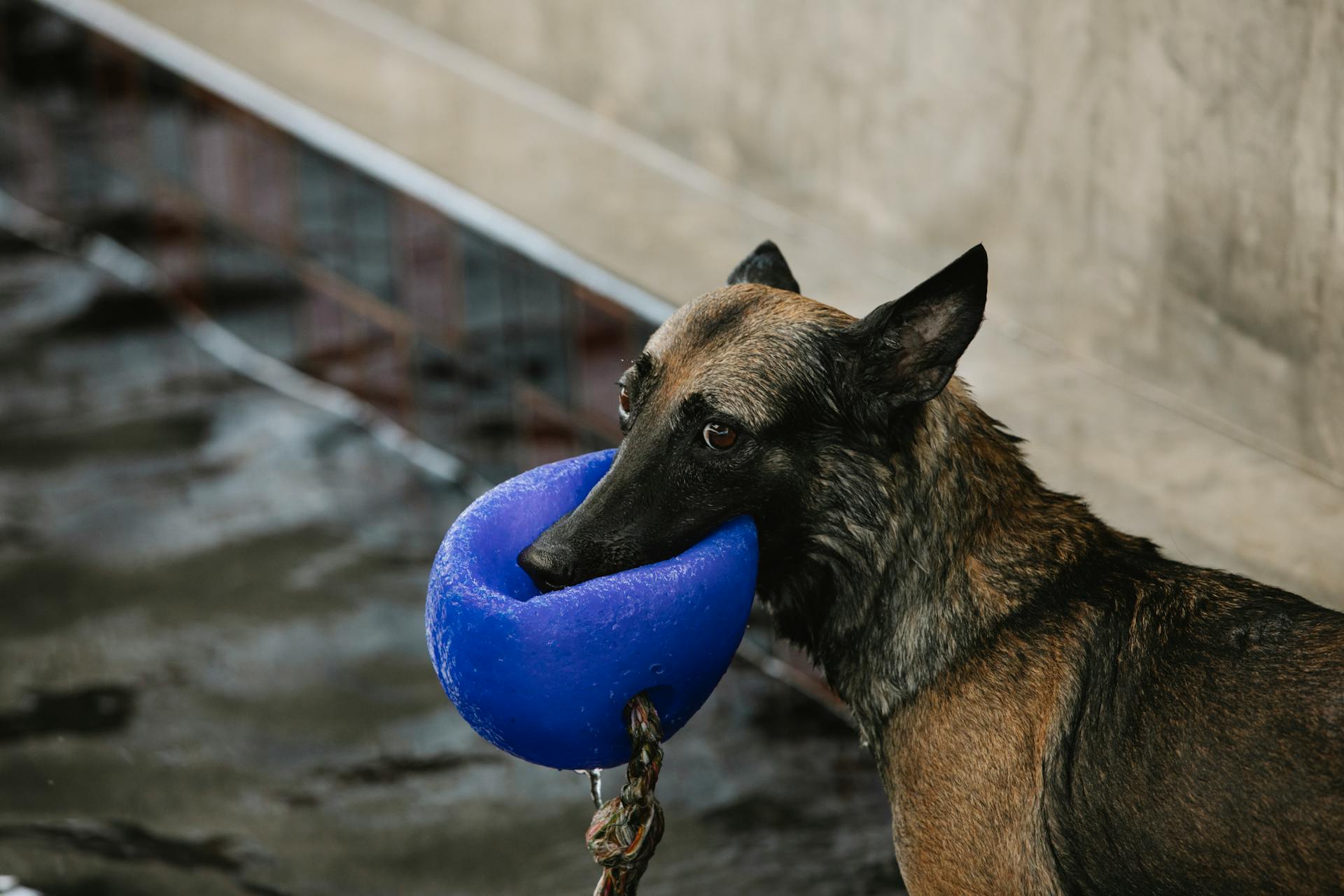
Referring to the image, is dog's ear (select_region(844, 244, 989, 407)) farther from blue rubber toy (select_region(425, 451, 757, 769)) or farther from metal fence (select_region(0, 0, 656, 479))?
metal fence (select_region(0, 0, 656, 479))

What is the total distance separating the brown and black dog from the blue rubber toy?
0.31ft

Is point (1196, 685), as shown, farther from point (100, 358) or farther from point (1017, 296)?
point (100, 358)

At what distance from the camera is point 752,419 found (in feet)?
9.75

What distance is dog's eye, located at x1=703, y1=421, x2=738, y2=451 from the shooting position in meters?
2.99

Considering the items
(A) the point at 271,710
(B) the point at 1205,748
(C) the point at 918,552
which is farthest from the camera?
(A) the point at 271,710

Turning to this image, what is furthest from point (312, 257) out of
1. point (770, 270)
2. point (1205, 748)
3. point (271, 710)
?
point (1205, 748)

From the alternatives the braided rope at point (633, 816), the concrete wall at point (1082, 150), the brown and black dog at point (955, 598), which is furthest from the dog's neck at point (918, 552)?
the concrete wall at point (1082, 150)

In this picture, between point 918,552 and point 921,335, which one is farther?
point 918,552

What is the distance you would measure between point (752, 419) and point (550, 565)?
48 cm

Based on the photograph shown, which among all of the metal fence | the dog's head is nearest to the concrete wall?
the metal fence

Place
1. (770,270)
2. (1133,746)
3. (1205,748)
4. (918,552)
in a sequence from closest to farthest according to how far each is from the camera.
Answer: (1205,748), (1133,746), (918,552), (770,270)

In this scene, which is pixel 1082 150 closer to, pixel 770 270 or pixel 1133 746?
pixel 770 270

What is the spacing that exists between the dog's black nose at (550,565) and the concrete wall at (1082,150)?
2.40 metres

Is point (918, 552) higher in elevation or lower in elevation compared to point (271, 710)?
higher
